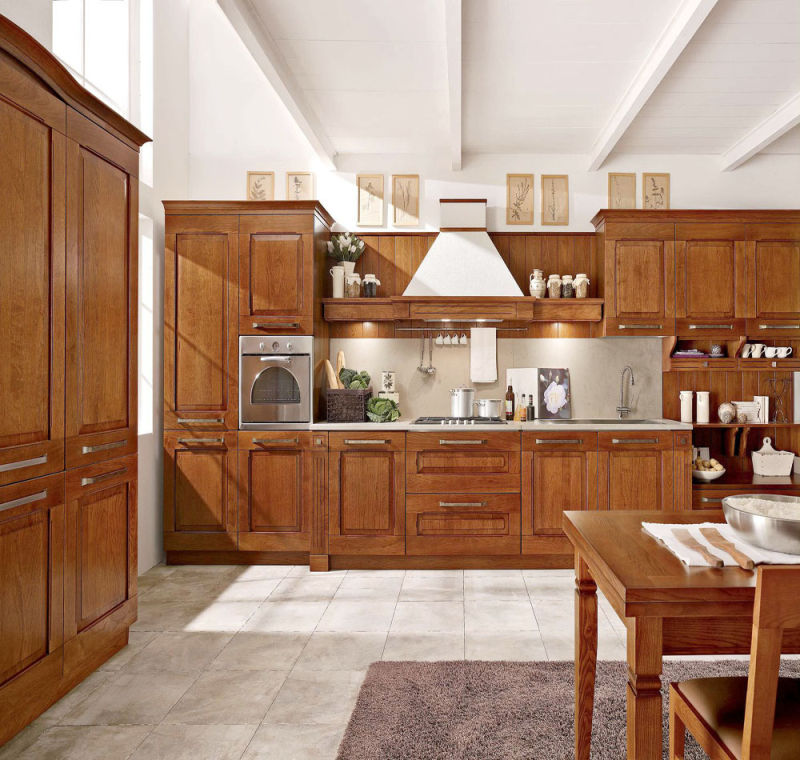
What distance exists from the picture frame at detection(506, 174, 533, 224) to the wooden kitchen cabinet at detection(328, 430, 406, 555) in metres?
1.88

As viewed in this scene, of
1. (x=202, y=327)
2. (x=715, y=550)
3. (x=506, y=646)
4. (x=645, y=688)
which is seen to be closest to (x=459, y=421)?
(x=506, y=646)

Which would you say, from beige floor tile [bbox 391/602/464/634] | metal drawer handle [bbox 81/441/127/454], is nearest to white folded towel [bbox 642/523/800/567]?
beige floor tile [bbox 391/602/464/634]

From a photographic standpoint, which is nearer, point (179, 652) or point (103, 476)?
point (103, 476)

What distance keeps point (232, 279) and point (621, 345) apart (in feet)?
9.17

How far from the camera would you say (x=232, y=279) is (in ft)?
13.5

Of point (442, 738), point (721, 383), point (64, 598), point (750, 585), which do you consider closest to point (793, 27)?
point (721, 383)

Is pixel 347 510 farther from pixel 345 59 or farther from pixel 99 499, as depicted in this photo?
pixel 345 59

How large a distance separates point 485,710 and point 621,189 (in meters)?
3.77

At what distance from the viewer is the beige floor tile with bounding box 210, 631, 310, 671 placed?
2721 millimetres

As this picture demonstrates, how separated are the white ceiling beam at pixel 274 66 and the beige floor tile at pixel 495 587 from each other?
2967 mm

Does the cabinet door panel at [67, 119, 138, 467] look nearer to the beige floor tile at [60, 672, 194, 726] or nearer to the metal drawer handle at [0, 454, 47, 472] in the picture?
the metal drawer handle at [0, 454, 47, 472]

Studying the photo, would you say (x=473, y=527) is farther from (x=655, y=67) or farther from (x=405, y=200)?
(x=655, y=67)

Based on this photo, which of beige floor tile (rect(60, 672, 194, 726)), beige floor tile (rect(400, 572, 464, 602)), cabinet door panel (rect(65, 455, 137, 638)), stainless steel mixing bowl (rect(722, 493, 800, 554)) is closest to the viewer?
stainless steel mixing bowl (rect(722, 493, 800, 554))

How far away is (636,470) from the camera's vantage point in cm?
405
